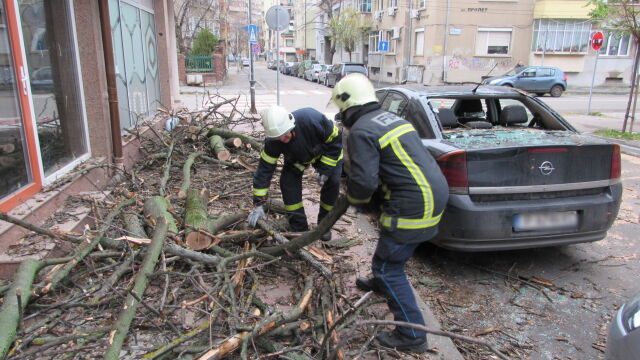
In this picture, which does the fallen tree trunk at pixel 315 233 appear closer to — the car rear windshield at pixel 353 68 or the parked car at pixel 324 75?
the car rear windshield at pixel 353 68

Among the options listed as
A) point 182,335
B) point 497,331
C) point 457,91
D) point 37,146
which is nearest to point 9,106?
point 37,146

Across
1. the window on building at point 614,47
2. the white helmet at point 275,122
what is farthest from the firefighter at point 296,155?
the window on building at point 614,47

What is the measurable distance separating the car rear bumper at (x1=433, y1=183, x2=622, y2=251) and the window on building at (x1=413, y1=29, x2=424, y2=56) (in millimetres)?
27901

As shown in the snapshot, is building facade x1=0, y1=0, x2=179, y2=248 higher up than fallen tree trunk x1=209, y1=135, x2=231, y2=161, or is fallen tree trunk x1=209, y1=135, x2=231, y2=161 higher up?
building facade x1=0, y1=0, x2=179, y2=248

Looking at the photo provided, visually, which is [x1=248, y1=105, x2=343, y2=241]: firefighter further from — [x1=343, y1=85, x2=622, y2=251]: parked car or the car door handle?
the car door handle

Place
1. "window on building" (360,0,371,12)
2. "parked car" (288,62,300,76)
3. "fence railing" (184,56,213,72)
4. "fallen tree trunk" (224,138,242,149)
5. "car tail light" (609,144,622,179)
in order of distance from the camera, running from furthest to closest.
Result: "parked car" (288,62,300,76), "window on building" (360,0,371,12), "fence railing" (184,56,213,72), "fallen tree trunk" (224,138,242,149), "car tail light" (609,144,622,179)

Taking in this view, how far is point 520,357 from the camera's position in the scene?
2.97 m

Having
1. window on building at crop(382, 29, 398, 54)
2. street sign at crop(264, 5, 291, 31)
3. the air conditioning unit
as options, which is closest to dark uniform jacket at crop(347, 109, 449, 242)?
street sign at crop(264, 5, 291, 31)

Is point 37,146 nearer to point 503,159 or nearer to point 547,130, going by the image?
point 503,159

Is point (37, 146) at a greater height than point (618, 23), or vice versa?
point (618, 23)

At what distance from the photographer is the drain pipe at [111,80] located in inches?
226

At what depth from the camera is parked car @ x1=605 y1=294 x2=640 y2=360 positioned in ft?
6.99

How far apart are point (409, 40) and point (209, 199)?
97.3 ft

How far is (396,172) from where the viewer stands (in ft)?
8.75
